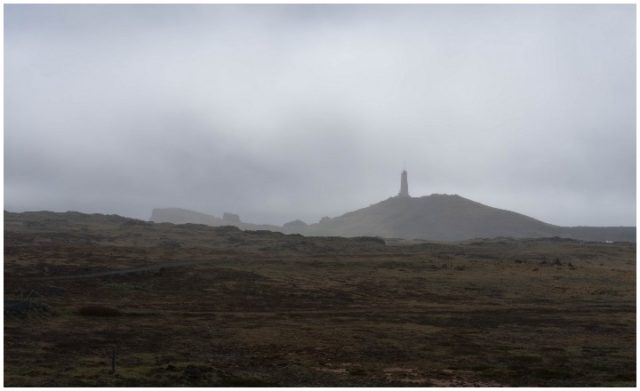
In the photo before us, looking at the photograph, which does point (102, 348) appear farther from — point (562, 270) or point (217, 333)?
point (562, 270)

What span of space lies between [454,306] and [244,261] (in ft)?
90.7

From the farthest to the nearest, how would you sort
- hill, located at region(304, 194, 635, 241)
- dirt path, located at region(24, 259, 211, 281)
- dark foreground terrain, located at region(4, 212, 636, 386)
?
hill, located at region(304, 194, 635, 241)
dirt path, located at region(24, 259, 211, 281)
dark foreground terrain, located at region(4, 212, 636, 386)

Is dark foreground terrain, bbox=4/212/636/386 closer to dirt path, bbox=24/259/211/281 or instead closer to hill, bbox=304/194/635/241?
dirt path, bbox=24/259/211/281

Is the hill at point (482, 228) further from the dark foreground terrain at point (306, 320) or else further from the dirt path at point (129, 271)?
the dirt path at point (129, 271)

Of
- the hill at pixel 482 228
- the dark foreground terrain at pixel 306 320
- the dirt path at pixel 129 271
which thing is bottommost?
the dark foreground terrain at pixel 306 320

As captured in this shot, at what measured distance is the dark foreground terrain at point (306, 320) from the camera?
21.2 metres

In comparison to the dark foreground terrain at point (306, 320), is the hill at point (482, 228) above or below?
above

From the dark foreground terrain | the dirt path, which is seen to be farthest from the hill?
the dirt path

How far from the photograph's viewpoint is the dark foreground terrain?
21.2m

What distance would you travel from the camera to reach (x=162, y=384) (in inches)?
748

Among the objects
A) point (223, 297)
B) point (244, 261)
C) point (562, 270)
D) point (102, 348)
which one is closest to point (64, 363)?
point (102, 348)

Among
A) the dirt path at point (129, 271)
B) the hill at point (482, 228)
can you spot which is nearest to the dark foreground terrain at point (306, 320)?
the dirt path at point (129, 271)

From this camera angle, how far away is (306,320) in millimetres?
33312

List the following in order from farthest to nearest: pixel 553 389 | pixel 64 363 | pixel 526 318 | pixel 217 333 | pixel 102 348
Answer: pixel 526 318 → pixel 217 333 → pixel 102 348 → pixel 64 363 → pixel 553 389
